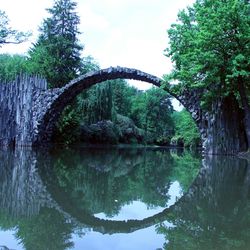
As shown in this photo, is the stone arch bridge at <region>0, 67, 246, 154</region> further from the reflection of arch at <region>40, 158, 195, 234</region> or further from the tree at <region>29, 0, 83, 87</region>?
the reflection of arch at <region>40, 158, 195, 234</region>

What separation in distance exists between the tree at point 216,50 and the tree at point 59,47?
14.3m

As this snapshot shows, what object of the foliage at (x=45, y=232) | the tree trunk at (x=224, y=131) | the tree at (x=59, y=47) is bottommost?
the foliage at (x=45, y=232)

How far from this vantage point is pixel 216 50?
1805 centimetres

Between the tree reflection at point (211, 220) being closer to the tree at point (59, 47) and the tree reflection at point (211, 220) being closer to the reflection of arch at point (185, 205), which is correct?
the reflection of arch at point (185, 205)

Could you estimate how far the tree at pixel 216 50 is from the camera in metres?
17.1

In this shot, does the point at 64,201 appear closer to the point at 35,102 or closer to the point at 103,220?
the point at 103,220

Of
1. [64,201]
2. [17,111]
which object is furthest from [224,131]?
[64,201]

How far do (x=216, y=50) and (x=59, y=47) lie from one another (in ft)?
59.1

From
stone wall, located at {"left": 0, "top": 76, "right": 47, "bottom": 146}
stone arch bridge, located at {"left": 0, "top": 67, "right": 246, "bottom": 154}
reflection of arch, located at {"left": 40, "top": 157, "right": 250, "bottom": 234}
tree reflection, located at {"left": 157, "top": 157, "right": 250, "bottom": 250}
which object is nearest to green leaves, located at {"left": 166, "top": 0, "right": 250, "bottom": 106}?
stone arch bridge, located at {"left": 0, "top": 67, "right": 246, "bottom": 154}

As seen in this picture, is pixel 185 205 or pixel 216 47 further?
pixel 216 47

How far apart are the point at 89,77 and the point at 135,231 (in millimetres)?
20247

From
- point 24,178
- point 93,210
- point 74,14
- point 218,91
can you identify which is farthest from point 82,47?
point 93,210

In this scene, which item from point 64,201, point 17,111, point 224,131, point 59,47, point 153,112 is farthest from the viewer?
point 153,112

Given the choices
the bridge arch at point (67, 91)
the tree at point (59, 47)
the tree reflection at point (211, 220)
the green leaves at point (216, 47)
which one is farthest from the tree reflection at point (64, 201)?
the tree at point (59, 47)
